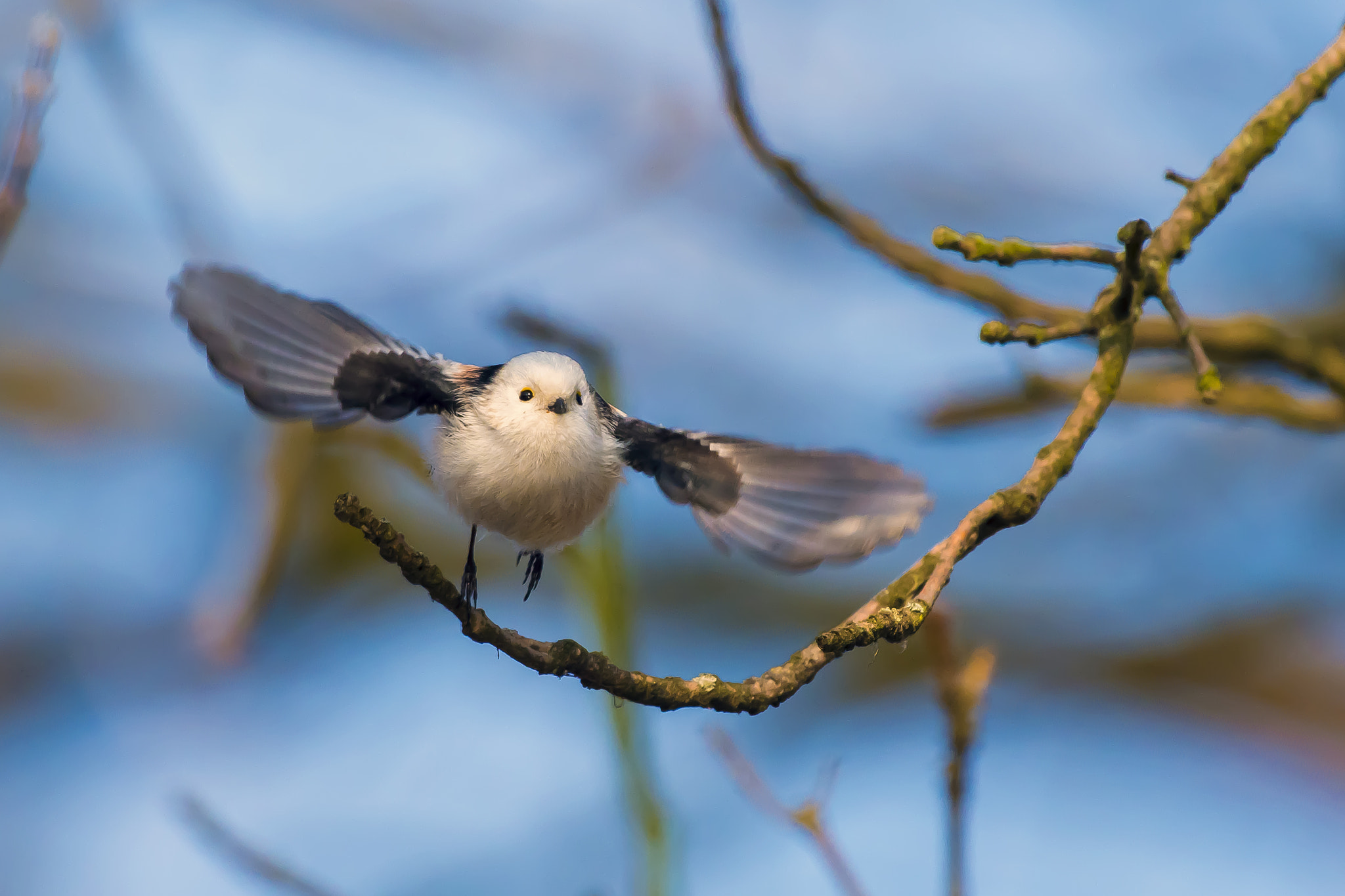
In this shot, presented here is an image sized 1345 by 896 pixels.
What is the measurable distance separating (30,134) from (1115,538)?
564 centimetres

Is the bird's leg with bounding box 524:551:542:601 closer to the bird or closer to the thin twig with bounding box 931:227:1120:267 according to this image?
the bird

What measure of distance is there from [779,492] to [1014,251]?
1.68ft

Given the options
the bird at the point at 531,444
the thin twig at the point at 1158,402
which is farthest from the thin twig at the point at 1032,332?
the thin twig at the point at 1158,402

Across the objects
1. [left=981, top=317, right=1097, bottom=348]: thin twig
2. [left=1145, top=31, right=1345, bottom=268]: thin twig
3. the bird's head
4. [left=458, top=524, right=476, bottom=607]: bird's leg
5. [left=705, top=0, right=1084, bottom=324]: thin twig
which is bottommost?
[left=458, top=524, right=476, bottom=607]: bird's leg

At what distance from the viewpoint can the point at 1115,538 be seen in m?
5.95

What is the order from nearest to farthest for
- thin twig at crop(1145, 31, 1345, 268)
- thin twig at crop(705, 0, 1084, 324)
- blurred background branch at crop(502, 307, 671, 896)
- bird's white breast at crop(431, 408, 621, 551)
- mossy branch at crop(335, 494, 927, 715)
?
mossy branch at crop(335, 494, 927, 715) → bird's white breast at crop(431, 408, 621, 551) → thin twig at crop(1145, 31, 1345, 268) → thin twig at crop(705, 0, 1084, 324) → blurred background branch at crop(502, 307, 671, 896)

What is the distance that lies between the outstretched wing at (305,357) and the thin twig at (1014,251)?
0.73 metres

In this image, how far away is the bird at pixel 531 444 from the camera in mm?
1501

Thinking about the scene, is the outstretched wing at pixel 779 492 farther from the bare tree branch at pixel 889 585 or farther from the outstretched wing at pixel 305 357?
the outstretched wing at pixel 305 357

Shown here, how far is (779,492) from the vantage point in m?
1.73

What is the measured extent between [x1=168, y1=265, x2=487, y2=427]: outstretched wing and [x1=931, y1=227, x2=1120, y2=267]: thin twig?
0.73 metres

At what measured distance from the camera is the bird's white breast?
1534 mm

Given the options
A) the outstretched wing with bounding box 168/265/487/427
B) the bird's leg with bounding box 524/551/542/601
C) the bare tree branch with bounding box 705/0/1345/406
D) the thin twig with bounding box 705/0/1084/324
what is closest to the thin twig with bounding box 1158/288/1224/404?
the bare tree branch with bounding box 705/0/1345/406

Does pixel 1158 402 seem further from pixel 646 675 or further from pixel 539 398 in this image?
pixel 646 675
